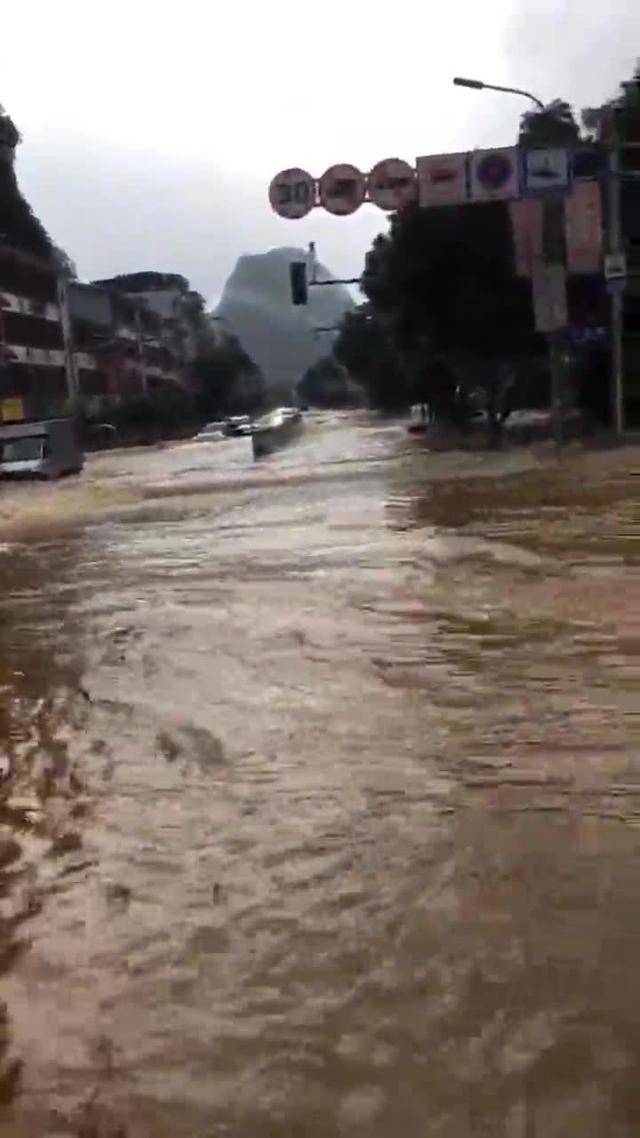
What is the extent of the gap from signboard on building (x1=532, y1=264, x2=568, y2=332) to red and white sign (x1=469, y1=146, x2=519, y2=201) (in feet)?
6.39

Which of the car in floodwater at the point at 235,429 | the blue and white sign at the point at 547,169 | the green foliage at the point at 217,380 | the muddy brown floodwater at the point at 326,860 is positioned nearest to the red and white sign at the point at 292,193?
the blue and white sign at the point at 547,169

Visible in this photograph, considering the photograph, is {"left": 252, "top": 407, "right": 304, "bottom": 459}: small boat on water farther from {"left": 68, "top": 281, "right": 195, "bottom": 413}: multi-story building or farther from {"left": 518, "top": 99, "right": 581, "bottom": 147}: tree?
{"left": 68, "top": 281, "right": 195, "bottom": 413}: multi-story building

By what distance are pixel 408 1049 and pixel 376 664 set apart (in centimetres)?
483

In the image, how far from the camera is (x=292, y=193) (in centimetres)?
2770

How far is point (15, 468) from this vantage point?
36656 mm

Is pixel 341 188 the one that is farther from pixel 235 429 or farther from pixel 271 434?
pixel 235 429

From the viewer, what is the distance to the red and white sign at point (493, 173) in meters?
26.6

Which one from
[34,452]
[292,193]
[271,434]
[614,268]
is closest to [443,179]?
[292,193]

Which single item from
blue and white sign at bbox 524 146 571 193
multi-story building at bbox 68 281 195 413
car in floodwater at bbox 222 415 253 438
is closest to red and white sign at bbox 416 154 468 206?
blue and white sign at bbox 524 146 571 193

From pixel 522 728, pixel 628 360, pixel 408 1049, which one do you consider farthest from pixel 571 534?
pixel 628 360

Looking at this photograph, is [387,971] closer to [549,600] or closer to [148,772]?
[148,772]

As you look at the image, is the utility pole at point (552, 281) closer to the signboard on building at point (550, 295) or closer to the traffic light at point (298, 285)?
the signboard on building at point (550, 295)

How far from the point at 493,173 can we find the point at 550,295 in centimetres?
265

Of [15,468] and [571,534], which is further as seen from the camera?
[15,468]
